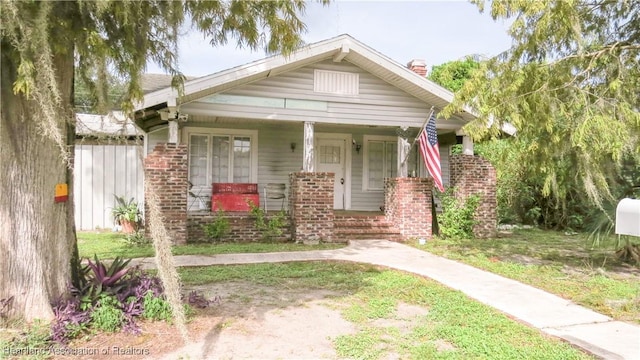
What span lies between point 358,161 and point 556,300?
307 inches

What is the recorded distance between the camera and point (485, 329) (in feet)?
13.7

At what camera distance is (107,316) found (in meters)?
3.83

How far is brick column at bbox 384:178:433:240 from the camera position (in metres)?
10.1

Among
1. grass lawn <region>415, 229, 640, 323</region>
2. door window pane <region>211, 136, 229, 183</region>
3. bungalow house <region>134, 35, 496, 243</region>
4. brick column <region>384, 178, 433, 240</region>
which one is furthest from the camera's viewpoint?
door window pane <region>211, 136, 229, 183</region>

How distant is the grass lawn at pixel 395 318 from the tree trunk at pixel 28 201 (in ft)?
6.86

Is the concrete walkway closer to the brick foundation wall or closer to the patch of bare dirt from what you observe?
the brick foundation wall

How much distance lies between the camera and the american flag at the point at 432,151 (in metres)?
9.09

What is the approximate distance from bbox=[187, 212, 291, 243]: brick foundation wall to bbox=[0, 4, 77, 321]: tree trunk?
5.20m

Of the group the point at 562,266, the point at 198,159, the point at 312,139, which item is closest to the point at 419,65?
the point at 312,139

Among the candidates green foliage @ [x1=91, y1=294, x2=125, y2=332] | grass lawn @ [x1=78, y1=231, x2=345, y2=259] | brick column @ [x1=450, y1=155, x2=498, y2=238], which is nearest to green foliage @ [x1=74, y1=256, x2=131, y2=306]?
green foliage @ [x1=91, y1=294, x2=125, y2=332]

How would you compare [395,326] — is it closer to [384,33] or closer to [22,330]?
[22,330]

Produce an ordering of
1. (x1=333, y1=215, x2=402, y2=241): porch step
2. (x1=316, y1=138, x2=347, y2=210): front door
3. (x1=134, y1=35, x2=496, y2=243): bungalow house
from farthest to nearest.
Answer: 1. (x1=316, y1=138, x2=347, y2=210): front door
2. (x1=333, y1=215, x2=402, y2=241): porch step
3. (x1=134, y1=35, x2=496, y2=243): bungalow house

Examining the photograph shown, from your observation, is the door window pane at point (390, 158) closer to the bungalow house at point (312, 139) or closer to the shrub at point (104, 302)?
the bungalow house at point (312, 139)

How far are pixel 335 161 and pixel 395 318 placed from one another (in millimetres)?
8167
